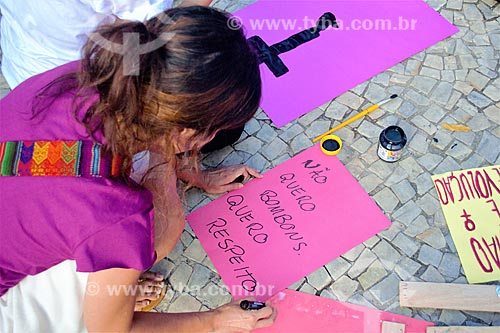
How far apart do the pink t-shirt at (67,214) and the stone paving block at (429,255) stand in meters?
0.67

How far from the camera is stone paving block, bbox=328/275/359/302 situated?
1234 mm

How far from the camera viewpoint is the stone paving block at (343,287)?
4.05 ft

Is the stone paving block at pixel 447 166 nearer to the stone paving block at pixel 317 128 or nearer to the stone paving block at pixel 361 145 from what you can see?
the stone paving block at pixel 361 145

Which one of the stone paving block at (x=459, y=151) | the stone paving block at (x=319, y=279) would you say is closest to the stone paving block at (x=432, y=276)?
the stone paving block at (x=319, y=279)

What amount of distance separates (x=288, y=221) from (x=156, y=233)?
34 cm

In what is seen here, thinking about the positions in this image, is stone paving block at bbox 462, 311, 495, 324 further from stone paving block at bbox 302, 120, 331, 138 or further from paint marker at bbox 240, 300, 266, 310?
Result: stone paving block at bbox 302, 120, 331, 138

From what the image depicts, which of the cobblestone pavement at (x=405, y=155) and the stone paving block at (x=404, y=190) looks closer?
the cobblestone pavement at (x=405, y=155)

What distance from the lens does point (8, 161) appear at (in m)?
0.90

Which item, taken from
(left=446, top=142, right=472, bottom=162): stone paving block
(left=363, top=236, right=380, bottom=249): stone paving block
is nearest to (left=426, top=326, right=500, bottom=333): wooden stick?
(left=363, top=236, right=380, bottom=249): stone paving block

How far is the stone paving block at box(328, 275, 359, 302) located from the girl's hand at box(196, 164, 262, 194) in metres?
0.34

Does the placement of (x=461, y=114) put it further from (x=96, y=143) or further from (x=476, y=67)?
(x=96, y=143)

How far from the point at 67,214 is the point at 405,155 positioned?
0.91 m

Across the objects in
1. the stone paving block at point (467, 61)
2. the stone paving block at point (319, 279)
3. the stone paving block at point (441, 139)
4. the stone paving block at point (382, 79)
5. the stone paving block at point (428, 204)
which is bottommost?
the stone paving block at point (319, 279)

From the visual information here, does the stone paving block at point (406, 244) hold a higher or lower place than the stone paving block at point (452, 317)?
higher
